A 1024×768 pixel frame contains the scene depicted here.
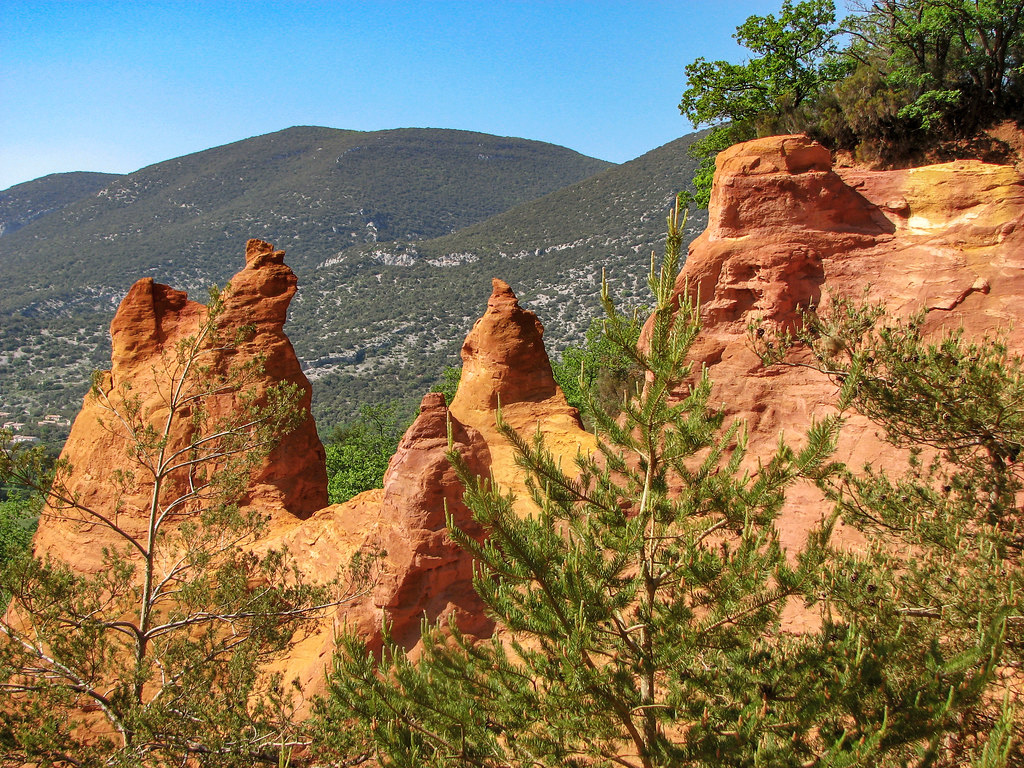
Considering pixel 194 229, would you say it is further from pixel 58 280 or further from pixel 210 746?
pixel 210 746

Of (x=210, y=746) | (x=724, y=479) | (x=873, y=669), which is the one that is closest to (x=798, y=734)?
(x=873, y=669)

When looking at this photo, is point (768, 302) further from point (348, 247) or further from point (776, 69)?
point (348, 247)

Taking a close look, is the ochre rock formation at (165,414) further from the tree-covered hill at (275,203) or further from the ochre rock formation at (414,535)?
the tree-covered hill at (275,203)

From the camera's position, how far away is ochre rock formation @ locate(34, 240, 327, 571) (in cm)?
1622

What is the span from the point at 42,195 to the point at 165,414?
168627mm

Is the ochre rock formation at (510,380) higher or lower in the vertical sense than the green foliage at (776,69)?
lower

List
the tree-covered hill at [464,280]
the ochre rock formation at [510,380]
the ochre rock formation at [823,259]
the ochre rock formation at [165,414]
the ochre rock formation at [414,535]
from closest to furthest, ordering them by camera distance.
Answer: the ochre rock formation at [823,259]
the ochre rock formation at [414,535]
the ochre rock formation at [510,380]
the ochre rock formation at [165,414]
the tree-covered hill at [464,280]

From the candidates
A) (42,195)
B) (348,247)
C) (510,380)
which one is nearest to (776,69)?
(510,380)

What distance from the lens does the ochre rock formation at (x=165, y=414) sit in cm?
1622

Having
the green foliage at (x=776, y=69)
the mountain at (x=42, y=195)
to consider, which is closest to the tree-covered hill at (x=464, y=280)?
the green foliage at (x=776, y=69)

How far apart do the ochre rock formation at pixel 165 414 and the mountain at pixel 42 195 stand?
150 meters

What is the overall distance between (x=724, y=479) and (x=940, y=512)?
254 centimetres

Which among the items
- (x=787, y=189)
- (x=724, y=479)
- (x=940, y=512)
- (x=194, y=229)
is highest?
(x=194, y=229)

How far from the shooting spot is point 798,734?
246 inches
